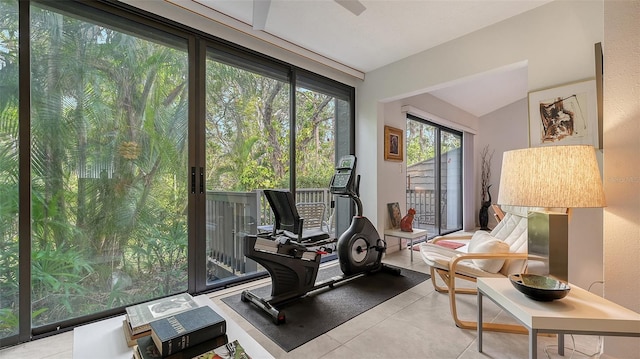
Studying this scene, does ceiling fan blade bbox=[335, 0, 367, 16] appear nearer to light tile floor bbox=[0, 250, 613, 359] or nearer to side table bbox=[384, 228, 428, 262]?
light tile floor bbox=[0, 250, 613, 359]

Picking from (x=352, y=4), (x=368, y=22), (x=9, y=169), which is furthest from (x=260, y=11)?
(x=9, y=169)

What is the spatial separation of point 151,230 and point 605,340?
322 cm

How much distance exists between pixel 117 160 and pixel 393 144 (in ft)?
11.2

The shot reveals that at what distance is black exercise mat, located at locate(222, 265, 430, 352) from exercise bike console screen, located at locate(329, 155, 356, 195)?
97 centimetres

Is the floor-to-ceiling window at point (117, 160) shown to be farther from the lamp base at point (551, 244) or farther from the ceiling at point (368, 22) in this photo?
the lamp base at point (551, 244)

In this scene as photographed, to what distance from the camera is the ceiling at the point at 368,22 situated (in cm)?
251

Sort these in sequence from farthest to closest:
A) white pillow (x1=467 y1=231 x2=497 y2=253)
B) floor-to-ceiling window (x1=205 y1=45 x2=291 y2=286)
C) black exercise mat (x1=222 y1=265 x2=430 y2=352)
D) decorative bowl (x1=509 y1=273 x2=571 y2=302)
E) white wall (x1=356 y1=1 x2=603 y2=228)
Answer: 1. floor-to-ceiling window (x1=205 y1=45 x2=291 y2=286)
2. white pillow (x1=467 y1=231 x2=497 y2=253)
3. white wall (x1=356 y1=1 x2=603 y2=228)
4. black exercise mat (x1=222 y1=265 x2=430 y2=352)
5. decorative bowl (x1=509 y1=273 x2=571 y2=302)

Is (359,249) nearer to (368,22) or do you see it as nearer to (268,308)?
(268,308)

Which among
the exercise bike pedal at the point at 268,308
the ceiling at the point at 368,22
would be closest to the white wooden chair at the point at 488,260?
the exercise bike pedal at the point at 268,308

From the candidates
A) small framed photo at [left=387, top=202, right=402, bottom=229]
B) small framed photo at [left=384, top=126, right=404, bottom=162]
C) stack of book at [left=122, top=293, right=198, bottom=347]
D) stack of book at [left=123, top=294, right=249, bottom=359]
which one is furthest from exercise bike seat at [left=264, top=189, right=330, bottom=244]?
small framed photo at [left=384, top=126, right=404, bottom=162]

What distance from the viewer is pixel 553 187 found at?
147 centimetres

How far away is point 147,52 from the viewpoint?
2.42 m

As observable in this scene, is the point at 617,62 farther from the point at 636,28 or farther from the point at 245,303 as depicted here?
the point at 245,303

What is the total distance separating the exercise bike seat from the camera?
2459 mm
